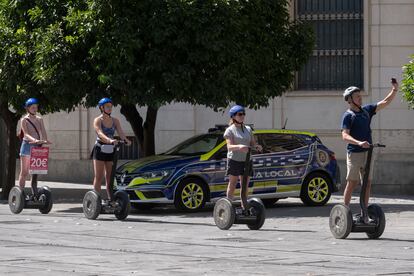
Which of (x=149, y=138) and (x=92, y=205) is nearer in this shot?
(x=92, y=205)

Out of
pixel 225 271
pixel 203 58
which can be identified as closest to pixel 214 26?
pixel 203 58

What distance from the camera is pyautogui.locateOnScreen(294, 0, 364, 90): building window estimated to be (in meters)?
28.8

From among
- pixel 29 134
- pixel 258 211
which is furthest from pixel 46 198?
pixel 258 211

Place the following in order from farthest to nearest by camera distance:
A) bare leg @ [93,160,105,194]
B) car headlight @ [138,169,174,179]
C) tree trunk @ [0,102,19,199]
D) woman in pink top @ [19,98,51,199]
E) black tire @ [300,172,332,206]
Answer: tree trunk @ [0,102,19,199], black tire @ [300,172,332,206], car headlight @ [138,169,174,179], woman in pink top @ [19,98,51,199], bare leg @ [93,160,105,194]

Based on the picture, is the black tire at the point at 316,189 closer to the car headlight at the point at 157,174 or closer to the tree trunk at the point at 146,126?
the car headlight at the point at 157,174

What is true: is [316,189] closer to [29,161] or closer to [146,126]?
[146,126]

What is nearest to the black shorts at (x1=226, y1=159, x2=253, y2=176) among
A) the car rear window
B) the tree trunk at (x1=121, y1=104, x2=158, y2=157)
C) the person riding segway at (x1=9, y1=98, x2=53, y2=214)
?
the person riding segway at (x1=9, y1=98, x2=53, y2=214)

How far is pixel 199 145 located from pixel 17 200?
12.1 feet

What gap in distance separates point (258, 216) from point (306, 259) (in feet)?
13.0

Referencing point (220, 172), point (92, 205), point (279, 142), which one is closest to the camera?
point (92, 205)

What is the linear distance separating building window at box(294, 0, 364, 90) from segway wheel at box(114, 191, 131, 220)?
37.7ft

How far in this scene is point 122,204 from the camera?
1817 cm

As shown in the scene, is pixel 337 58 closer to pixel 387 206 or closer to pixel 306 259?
pixel 387 206

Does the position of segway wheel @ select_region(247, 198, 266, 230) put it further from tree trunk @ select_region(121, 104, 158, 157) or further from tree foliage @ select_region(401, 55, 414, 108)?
tree trunk @ select_region(121, 104, 158, 157)
